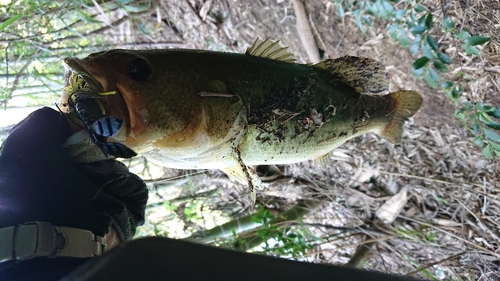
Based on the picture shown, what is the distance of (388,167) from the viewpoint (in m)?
2.90

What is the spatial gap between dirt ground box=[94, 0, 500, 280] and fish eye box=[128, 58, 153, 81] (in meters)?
1.74

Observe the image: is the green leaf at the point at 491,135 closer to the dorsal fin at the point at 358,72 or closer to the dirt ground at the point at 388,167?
the dirt ground at the point at 388,167

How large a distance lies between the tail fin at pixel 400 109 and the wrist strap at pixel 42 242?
1.43 m

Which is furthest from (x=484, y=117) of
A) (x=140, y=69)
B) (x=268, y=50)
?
(x=140, y=69)

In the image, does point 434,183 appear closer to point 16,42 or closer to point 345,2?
point 345,2

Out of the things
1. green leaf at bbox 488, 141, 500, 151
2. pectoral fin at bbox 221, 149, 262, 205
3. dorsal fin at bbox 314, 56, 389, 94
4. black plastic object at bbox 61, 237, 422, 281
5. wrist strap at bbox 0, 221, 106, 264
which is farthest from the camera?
green leaf at bbox 488, 141, 500, 151

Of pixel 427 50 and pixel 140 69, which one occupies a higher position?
pixel 140 69

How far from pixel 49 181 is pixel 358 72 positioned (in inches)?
47.0

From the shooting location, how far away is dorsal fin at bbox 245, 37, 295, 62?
54.8 inches

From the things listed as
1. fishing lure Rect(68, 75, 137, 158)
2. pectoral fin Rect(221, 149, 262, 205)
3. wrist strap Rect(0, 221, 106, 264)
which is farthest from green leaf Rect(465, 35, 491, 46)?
wrist strap Rect(0, 221, 106, 264)

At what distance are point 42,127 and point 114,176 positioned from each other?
256mm

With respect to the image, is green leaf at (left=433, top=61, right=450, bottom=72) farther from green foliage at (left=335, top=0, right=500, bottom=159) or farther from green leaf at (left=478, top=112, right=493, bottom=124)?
green leaf at (left=478, top=112, right=493, bottom=124)

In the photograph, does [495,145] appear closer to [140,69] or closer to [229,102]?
[229,102]

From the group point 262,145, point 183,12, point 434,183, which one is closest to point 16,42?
point 183,12
